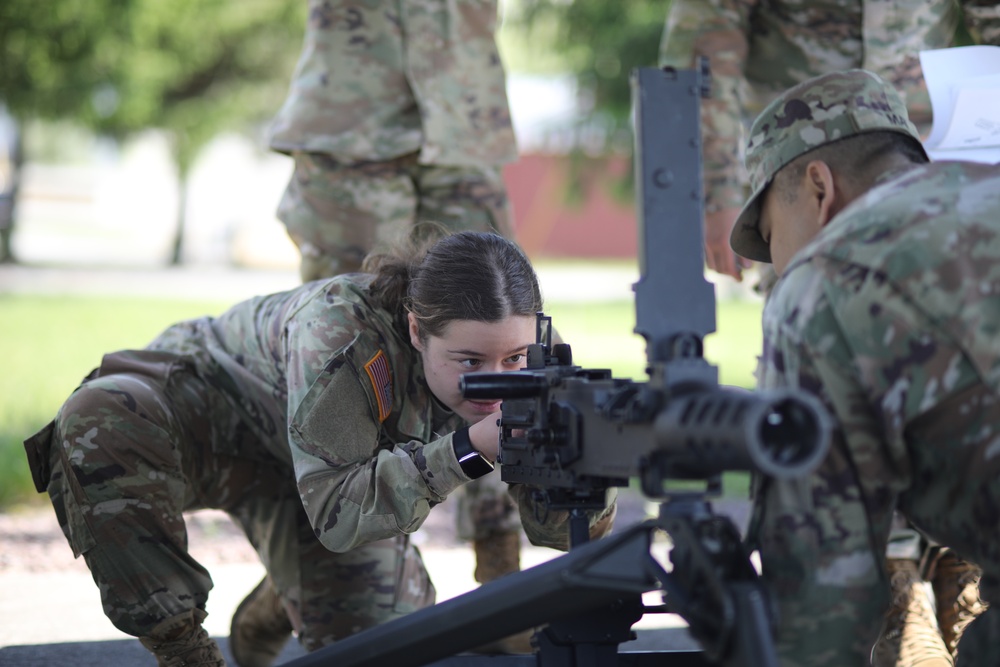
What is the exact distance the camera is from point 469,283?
2.81m

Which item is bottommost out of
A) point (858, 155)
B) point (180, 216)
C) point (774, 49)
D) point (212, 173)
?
point (858, 155)

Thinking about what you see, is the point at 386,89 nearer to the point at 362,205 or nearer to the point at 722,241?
the point at 362,205

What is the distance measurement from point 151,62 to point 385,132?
1752 cm

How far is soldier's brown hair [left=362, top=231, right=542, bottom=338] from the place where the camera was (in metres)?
2.80

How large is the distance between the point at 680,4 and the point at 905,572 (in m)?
1.97

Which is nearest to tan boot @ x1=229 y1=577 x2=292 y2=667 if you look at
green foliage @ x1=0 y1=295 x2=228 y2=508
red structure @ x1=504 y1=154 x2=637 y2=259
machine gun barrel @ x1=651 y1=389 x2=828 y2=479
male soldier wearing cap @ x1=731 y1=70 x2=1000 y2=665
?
male soldier wearing cap @ x1=731 y1=70 x2=1000 y2=665

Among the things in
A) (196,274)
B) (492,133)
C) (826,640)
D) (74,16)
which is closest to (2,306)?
(74,16)

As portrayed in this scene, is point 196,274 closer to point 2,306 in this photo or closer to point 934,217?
point 2,306

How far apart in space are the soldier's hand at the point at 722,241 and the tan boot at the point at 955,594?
107 cm

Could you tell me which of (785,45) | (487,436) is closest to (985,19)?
(785,45)

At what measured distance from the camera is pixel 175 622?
2957mm

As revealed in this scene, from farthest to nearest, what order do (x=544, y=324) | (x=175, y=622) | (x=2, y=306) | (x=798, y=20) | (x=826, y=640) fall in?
(x=2, y=306) < (x=798, y=20) < (x=175, y=622) < (x=544, y=324) < (x=826, y=640)

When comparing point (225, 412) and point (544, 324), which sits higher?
point (544, 324)

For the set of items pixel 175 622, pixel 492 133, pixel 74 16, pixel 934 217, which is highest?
pixel 74 16
